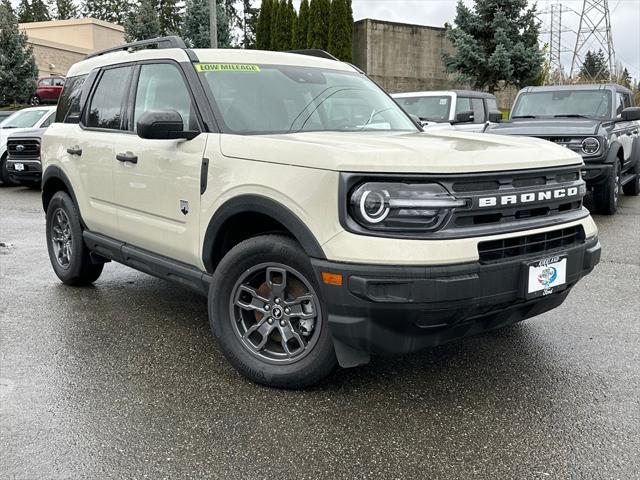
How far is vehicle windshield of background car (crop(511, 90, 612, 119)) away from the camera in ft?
32.4

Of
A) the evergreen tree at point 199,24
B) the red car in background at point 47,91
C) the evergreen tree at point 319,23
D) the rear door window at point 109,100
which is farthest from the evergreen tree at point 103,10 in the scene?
the rear door window at point 109,100

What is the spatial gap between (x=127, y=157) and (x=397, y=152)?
7.08 feet

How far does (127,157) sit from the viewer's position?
4.35 meters

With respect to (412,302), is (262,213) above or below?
above

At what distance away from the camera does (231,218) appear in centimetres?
355

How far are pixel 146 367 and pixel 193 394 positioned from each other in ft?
1.71

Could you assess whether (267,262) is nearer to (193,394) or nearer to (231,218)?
(231,218)

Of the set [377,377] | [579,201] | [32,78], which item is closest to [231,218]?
[377,377]

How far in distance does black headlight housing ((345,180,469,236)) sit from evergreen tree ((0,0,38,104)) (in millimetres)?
31336

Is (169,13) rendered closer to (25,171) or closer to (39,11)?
(39,11)

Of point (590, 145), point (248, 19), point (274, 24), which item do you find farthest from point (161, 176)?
point (248, 19)

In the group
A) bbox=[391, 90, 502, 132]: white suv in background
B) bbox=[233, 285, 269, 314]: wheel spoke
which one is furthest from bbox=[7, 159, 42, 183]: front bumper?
bbox=[233, 285, 269, 314]: wheel spoke

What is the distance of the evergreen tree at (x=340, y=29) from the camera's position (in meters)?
28.1

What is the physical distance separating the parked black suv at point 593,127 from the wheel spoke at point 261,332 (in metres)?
6.64
